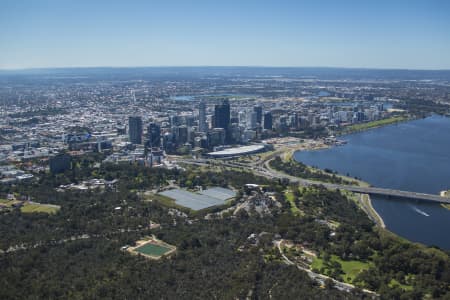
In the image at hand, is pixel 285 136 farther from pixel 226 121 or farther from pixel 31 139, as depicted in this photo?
pixel 31 139

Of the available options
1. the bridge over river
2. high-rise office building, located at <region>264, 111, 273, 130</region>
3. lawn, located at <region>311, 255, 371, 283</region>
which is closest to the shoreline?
the bridge over river

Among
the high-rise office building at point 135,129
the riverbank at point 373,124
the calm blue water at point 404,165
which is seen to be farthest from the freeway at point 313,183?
the riverbank at point 373,124

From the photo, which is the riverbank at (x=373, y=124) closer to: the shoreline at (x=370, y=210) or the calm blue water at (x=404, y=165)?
the calm blue water at (x=404, y=165)

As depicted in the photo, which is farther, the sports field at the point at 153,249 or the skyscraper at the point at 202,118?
the skyscraper at the point at 202,118

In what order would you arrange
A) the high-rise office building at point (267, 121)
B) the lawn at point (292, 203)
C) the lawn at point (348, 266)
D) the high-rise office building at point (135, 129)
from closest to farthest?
the lawn at point (348, 266), the lawn at point (292, 203), the high-rise office building at point (135, 129), the high-rise office building at point (267, 121)

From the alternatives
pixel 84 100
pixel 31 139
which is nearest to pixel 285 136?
pixel 31 139

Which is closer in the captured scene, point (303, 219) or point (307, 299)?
point (307, 299)

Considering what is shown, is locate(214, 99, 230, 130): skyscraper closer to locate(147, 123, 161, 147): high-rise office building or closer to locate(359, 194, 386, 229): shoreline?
locate(147, 123, 161, 147): high-rise office building

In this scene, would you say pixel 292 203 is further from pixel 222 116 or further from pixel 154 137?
pixel 222 116
